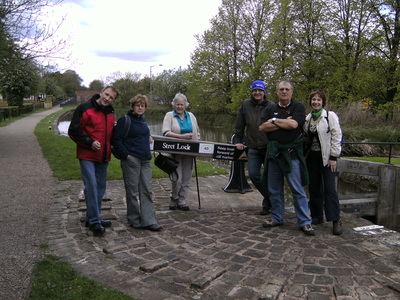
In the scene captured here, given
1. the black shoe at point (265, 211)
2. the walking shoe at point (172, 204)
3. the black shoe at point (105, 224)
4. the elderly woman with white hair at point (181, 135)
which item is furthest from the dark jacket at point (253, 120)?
the black shoe at point (105, 224)

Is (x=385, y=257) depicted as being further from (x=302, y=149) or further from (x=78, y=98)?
(x=78, y=98)

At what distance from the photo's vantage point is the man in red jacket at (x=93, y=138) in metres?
4.68

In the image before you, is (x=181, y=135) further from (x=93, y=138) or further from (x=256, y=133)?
(x=93, y=138)

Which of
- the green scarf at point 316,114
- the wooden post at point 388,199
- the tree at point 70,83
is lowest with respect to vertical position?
the wooden post at point 388,199

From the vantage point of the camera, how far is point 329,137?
5109 mm

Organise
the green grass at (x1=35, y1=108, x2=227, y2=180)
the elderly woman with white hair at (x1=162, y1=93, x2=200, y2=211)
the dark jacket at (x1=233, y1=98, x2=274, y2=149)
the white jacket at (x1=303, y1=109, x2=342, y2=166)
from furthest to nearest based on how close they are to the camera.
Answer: the green grass at (x1=35, y1=108, x2=227, y2=180) → the elderly woman with white hair at (x1=162, y1=93, x2=200, y2=211) → the dark jacket at (x1=233, y1=98, x2=274, y2=149) → the white jacket at (x1=303, y1=109, x2=342, y2=166)

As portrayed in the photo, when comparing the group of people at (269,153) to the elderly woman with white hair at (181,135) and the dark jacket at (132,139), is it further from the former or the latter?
the elderly woman with white hair at (181,135)

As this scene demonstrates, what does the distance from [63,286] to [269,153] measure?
3.11m

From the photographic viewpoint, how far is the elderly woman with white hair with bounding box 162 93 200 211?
6047 millimetres

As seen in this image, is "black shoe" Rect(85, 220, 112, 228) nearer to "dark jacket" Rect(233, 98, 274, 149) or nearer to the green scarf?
"dark jacket" Rect(233, 98, 274, 149)

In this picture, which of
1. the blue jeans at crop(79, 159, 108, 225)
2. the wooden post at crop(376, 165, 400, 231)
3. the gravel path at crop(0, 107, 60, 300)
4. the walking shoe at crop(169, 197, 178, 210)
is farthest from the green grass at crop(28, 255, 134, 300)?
the wooden post at crop(376, 165, 400, 231)

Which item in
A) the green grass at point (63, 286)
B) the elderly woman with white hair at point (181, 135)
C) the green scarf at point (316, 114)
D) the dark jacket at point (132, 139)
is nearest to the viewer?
the green grass at point (63, 286)

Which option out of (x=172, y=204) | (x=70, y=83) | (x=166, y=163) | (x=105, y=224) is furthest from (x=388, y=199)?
(x=70, y=83)

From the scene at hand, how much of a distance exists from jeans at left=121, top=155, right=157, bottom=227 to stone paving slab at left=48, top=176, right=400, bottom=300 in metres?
0.20
